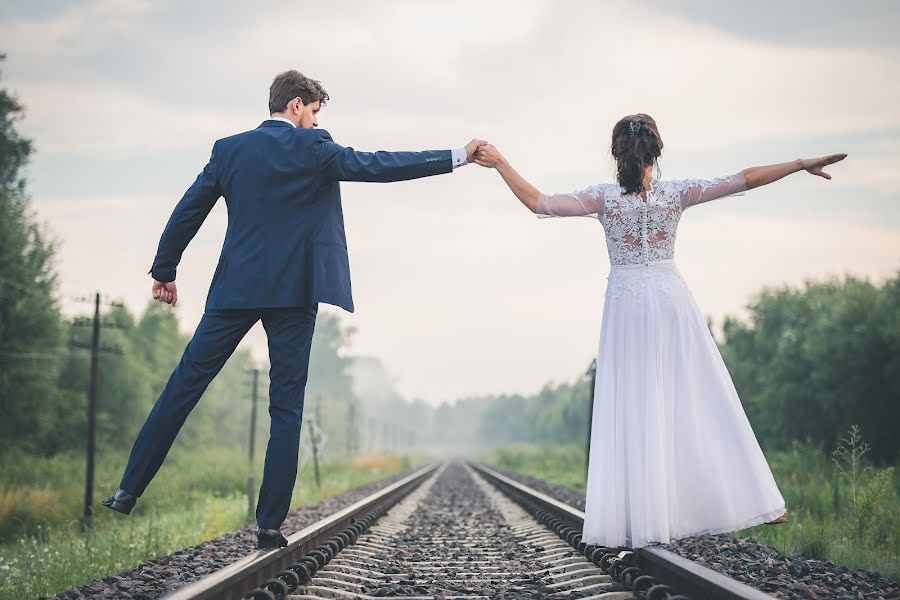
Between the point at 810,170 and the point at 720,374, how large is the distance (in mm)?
1059

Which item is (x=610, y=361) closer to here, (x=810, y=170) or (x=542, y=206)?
(x=542, y=206)

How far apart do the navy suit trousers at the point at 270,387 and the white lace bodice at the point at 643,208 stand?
4.42 ft

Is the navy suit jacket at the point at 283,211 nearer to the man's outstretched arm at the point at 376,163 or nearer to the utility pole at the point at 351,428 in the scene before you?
the man's outstretched arm at the point at 376,163

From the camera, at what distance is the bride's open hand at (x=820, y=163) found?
4172 mm

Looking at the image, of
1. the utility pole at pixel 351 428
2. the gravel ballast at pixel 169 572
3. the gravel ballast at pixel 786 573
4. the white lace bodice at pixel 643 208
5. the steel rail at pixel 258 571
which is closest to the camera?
the steel rail at pixel 258 571

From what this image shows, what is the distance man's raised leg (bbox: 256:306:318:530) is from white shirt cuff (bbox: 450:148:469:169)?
1002mm

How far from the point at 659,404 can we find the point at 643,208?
92 cm

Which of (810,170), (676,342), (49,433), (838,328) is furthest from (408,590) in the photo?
(49,433)

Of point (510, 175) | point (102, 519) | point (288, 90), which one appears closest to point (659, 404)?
point (510, 175)

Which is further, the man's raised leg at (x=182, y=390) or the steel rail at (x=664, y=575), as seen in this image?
the man's raised leg at (x=182, y=390)

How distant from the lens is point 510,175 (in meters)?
4.41

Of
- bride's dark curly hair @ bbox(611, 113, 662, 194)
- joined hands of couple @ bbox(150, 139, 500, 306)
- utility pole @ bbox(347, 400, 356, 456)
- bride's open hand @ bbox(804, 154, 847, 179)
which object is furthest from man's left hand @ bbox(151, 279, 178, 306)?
utility pole @ bbox(347, 400, 356, 456)

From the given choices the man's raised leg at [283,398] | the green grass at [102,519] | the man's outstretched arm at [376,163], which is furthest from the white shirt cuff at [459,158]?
the green grass at [102,519]

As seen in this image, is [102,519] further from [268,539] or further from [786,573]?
[786,573]
